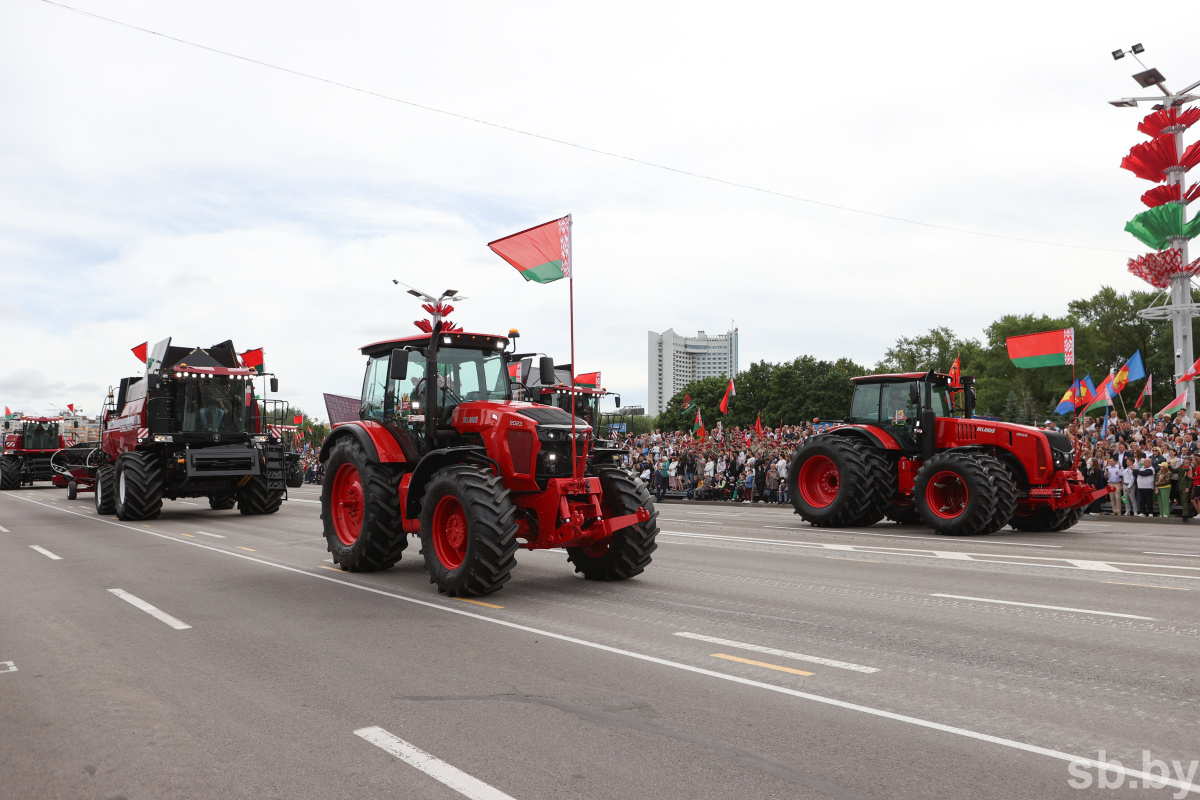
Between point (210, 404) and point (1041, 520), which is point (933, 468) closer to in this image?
point (1041, 520)

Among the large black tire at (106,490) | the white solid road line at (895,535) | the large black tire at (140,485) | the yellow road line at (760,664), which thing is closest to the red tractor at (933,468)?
the white solid road line at (895,535)

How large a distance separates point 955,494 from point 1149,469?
269 inches

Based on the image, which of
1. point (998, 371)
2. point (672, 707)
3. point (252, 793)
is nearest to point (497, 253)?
point (672, 707)

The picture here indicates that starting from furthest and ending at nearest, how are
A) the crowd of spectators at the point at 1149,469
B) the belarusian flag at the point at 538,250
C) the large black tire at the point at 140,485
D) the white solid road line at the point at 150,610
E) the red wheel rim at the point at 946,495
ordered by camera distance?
the large black tire at the point at 140,485 < the crowd of spectators at the point at 1149,469 < the red wheel rim at the point at 946,495 < the belarusian flag at the point at 538,250 < the white solid road line at the point at 150,610

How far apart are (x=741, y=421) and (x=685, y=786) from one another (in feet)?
290

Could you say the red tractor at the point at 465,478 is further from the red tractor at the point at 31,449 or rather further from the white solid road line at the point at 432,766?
the red tractor at the point at 31,449

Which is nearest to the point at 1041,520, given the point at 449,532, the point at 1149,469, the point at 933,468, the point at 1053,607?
the point at 933,468

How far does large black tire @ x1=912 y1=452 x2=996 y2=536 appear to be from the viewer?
47.7ft

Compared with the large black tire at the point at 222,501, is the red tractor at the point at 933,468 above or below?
above

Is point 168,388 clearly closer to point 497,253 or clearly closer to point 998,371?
point 497,253

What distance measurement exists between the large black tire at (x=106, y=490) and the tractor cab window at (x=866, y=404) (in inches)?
670

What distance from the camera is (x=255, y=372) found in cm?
2050

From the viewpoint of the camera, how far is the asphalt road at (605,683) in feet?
13.9

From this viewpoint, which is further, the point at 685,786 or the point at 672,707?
the point at 672,707
